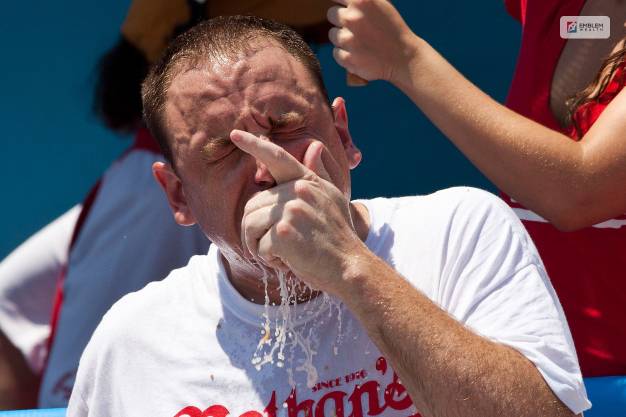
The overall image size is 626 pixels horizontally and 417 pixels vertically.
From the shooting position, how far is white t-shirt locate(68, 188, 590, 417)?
4.80 ft

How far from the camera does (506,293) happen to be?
4.83ft

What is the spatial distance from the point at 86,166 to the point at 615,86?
1.86 meters

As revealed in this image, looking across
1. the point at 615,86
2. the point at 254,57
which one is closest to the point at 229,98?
the point at 254,57

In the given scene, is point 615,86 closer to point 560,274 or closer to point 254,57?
point 560,274

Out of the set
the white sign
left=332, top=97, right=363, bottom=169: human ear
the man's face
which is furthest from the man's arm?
the white sign

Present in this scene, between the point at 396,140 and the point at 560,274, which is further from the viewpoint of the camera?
the point at 396,140

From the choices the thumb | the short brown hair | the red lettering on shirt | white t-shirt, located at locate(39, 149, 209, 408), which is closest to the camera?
the thumb

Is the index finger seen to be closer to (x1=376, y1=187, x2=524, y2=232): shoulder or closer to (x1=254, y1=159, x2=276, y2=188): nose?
(x1=254, y1=159, x2=276, y2=188): nose

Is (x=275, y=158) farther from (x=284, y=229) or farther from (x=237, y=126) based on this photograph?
(x=237, y=126)

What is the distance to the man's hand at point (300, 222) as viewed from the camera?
4.44 ft

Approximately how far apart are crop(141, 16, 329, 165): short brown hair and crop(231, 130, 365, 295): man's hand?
13.9 inches

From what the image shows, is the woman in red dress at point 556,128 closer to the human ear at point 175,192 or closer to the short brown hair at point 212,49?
the short brown hair at point 212,49

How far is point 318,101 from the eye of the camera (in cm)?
168

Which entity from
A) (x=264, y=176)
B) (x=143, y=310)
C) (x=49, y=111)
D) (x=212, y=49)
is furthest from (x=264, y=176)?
(x=49, y=111)
